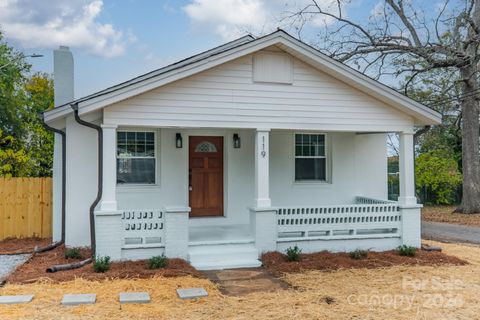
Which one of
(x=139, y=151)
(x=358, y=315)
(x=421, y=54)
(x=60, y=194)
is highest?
(x=421, y=54)

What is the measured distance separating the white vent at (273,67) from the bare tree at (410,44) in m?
10.4

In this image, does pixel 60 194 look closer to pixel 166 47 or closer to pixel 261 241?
pixel 261 241

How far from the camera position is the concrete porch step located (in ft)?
26.2

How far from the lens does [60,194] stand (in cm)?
976

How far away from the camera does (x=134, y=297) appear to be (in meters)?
6.02

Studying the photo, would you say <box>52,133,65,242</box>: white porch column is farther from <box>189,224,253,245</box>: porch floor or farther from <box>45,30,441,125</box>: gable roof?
<box>189,224,253,245</box>: porch floor

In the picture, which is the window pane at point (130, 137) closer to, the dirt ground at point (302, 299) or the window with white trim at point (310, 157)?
the dirt ground at point (302, 299)

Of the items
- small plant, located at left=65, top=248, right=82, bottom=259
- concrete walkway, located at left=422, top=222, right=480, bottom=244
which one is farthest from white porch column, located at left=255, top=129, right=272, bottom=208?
concrete walkway, located at left=422, top=222, right=480, bottom=244

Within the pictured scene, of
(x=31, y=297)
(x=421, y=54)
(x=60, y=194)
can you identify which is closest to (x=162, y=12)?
(x=60, y=194)

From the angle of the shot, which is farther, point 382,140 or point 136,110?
point 382,140

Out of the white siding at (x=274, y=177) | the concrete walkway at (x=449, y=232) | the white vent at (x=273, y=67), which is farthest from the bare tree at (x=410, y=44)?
the white vent at (x=273, y=67)

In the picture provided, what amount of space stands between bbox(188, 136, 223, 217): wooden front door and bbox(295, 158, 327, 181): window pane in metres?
1.98

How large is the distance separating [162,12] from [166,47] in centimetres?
193

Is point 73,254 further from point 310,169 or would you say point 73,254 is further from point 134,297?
point 310,169
